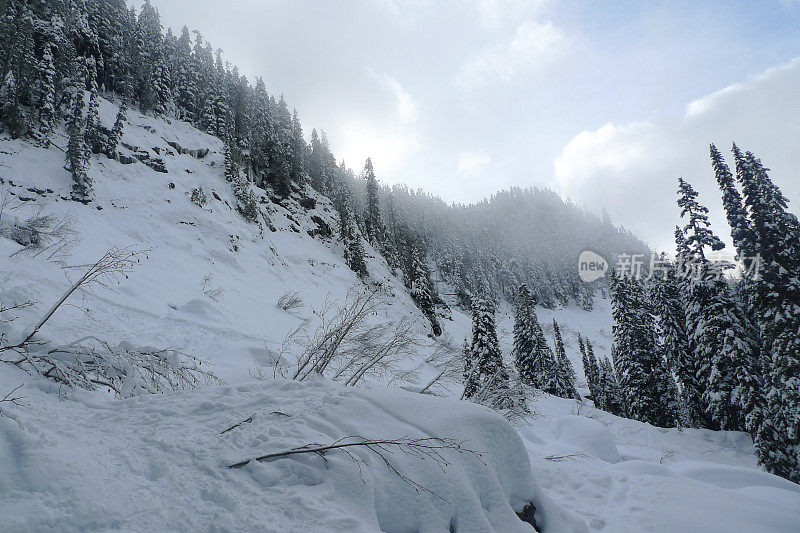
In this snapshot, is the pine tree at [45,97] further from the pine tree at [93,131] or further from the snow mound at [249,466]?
the snow mound at [249,466]

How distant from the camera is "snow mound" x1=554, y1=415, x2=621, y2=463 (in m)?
10.5

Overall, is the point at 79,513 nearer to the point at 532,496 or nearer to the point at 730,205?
the point at 532,496

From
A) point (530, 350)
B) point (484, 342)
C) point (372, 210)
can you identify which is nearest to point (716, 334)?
point (484, 342)

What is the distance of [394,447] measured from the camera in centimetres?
418

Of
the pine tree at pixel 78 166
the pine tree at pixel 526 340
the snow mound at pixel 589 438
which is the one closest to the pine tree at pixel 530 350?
the pine tree at pixel 526 340

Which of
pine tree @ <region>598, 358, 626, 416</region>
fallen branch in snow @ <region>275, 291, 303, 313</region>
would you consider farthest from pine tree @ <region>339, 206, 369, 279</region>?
pine tree @ <region>598, 358, 626, 416</region>

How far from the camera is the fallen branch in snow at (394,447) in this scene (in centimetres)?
371

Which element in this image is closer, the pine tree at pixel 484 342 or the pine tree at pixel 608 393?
the pine tree at pixel 484 342

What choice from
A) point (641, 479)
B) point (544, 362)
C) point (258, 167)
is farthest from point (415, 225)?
point (641, 479)

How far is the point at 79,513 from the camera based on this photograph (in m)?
2.55

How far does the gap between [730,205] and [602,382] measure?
1470 inches

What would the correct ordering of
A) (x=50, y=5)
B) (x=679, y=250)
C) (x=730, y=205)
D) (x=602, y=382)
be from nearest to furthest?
(x=730, y=205) → (x=679, y=250) → (x=50, y=5) → (x=602, y=382)

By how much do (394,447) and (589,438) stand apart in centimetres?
1008

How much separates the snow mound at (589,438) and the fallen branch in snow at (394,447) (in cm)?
826
